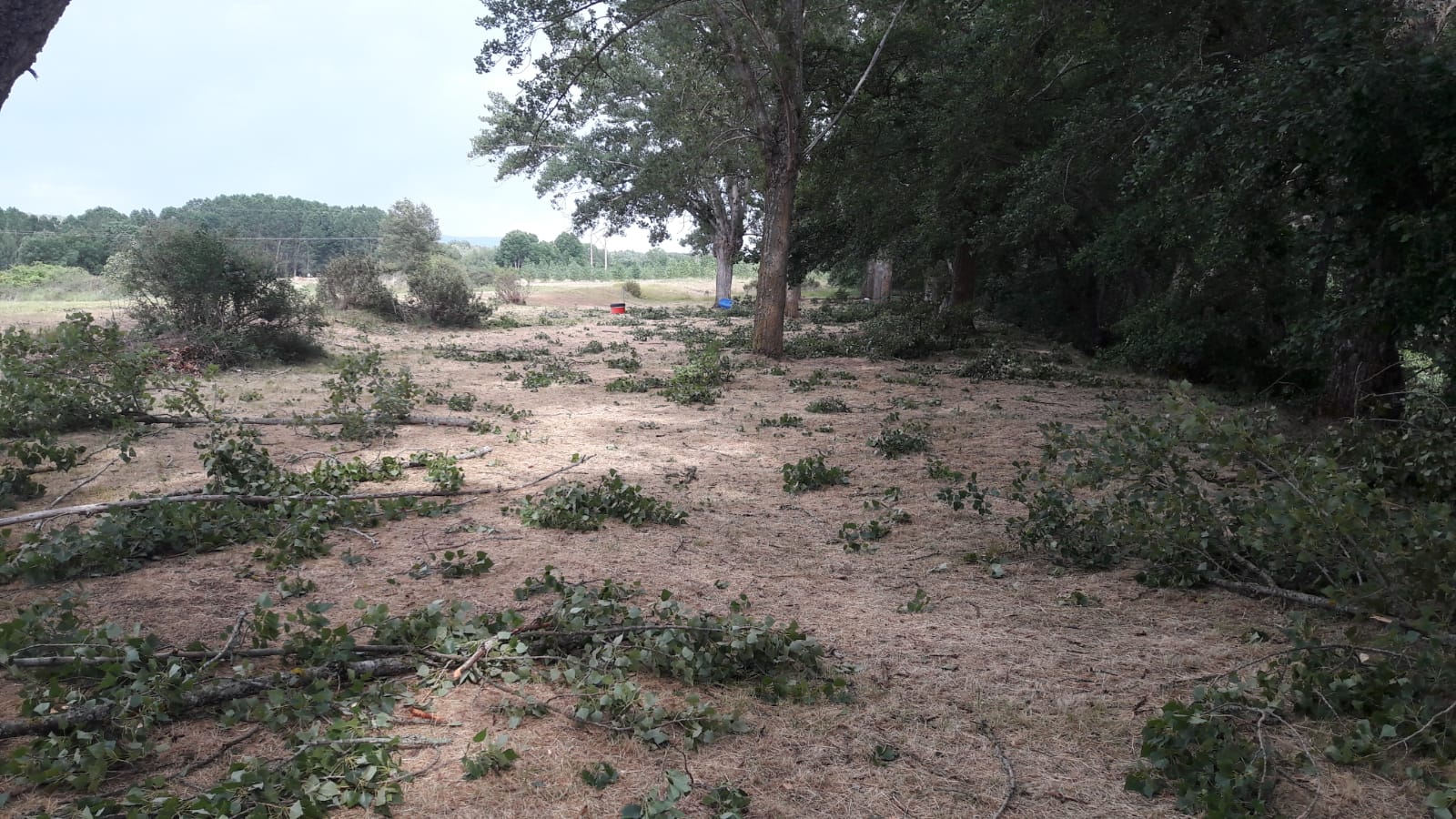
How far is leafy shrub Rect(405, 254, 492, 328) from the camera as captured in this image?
23.0 metres

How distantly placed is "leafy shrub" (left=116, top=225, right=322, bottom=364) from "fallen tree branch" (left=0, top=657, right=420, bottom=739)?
12409 mm

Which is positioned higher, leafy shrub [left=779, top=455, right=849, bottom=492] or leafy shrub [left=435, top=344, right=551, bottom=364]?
leafy shrub [left=435, top=344, right=551, bottom=364]

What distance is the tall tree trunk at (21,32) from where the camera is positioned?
3.21m

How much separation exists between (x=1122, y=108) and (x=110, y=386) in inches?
483

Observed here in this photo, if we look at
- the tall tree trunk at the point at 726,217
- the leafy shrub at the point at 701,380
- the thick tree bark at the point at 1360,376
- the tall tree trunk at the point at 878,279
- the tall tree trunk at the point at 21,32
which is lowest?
the leafy shrub at the point at 701,380

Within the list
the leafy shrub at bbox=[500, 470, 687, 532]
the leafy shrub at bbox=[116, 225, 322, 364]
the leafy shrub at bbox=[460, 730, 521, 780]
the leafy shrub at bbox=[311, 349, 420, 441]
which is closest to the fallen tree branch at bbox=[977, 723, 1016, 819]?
the leafy shrub at bbox=[460, 730, 521, 780]

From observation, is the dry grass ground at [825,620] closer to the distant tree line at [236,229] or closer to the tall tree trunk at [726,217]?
the distant tree line at [236,229]

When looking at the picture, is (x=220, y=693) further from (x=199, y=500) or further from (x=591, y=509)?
(x=591, y=509)

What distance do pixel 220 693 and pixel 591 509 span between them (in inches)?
116

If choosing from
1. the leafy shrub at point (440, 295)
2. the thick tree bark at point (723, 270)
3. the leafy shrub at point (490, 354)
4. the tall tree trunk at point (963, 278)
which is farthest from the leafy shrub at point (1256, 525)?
the thick tree bark at point (723, 270)

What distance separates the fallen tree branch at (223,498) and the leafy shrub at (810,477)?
195 cm

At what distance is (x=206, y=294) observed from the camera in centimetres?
1380

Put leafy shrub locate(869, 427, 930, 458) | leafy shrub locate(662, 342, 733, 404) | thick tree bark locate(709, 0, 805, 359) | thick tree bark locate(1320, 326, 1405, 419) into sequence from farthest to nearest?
thick tree bark locate(709, 0, 805, 359)
leafy shrub locate(662, 342, 733, 404)
thick tree bark locate(1320, 326, 1405, 419)
leafy shrub locate(869, 427, 930, 458)

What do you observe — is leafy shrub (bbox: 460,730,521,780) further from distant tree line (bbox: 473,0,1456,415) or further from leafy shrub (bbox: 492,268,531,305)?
leafy shrub (bbox: 492,268,531,305)
